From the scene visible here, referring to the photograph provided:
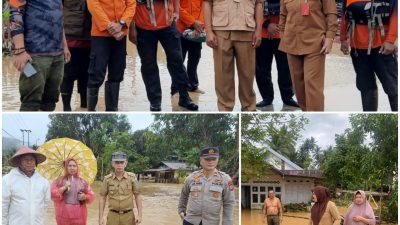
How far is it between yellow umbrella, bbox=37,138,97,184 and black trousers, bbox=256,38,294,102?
2.12 metres

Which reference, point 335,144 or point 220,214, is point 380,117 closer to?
point 335,144

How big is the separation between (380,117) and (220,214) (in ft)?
4.99

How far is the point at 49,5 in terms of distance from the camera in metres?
5.09

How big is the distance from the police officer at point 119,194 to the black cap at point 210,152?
24.7 inches

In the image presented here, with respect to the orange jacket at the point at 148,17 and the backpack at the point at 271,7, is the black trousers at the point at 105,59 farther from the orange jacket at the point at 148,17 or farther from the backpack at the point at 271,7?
the backpack at the point at 271,7

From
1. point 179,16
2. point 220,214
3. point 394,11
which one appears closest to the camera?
point 220,214

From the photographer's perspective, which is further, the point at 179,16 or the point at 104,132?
→ the point at 179,16

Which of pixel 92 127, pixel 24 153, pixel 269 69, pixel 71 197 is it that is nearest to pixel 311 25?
pixel 269 69

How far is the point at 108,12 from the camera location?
5.66m

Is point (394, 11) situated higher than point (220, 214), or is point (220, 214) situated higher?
point (394, 11)

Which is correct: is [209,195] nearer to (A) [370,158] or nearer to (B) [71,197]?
(B) [71,197]

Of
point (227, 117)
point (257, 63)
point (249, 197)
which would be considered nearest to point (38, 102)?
point (227, 117)

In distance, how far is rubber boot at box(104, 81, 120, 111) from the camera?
5906 mm

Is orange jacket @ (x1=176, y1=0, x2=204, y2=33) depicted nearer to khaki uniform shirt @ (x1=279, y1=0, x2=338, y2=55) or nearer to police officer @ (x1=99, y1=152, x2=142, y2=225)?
khaki uniform shirt @ (x1=279, y1=0, x2=338, y2=55)
